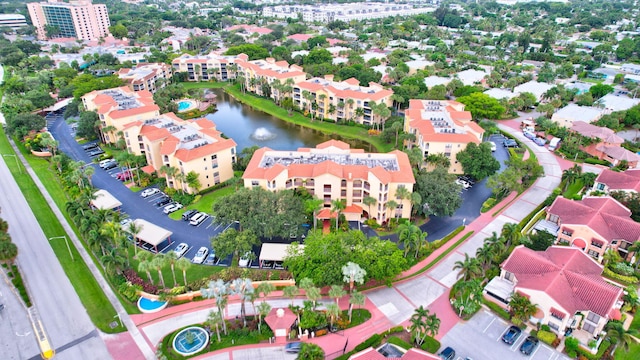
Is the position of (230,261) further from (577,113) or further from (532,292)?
(577,113)

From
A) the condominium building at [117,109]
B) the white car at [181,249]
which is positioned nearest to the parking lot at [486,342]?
the white car at [181,249]

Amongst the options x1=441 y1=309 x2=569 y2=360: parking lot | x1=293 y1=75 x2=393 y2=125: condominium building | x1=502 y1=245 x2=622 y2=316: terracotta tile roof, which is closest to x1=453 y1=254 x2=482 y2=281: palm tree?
x1=441 y1=309 x2=569 y2=360: parking lot

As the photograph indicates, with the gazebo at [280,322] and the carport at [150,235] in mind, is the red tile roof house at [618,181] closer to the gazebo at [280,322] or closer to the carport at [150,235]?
the gazebo at [280,322]

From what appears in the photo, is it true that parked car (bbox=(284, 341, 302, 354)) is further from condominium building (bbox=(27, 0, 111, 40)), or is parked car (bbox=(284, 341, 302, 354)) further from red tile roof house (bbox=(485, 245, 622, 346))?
condominium building (bbox=(27, 0, 111, 40))

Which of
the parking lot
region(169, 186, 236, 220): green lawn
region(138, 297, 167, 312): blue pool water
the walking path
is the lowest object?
the parking lot

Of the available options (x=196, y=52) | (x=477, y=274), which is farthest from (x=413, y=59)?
(x=477, y=274)

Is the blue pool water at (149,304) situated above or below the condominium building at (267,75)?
below

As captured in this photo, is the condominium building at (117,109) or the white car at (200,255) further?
the condominium building at (117,109)

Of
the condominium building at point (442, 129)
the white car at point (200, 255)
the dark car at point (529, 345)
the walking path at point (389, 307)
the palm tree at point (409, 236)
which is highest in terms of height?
the condominium building at point (442, 129)
